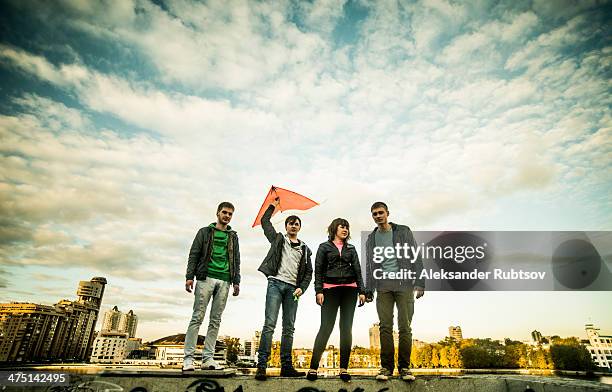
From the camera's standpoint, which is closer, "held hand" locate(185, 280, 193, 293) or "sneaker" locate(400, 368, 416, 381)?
"sneaker" locate(400, 368, 416, 381)

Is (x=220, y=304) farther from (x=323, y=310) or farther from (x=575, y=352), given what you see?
(x=575, y=352)

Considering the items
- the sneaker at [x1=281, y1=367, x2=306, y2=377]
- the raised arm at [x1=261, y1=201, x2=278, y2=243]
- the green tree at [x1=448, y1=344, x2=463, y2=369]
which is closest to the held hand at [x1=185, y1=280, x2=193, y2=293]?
the raised arm at [x1=261, y1=201, x2=278, y2=243]

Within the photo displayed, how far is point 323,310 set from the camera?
Result: 207 inches

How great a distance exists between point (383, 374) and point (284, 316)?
177 centimetres

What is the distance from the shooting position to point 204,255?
5707mm

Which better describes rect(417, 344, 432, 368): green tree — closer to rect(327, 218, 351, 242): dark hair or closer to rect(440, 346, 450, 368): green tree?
rect(440, 346, 450, 368): green tree

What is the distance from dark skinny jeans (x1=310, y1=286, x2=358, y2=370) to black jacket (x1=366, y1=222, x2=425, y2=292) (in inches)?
15.4

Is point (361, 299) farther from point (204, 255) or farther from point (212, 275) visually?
point (204, 255)

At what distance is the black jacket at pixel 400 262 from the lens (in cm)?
538

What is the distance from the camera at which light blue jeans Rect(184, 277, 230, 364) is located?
536 cm

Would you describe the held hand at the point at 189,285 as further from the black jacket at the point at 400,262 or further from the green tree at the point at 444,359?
the green tree at the point at 444,359

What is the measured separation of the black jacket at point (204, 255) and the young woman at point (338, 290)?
159 centimetres

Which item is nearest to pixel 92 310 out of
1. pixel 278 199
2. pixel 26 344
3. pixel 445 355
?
pixel 26 344

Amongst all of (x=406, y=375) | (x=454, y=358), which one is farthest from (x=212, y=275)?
(x=454, y=358)
